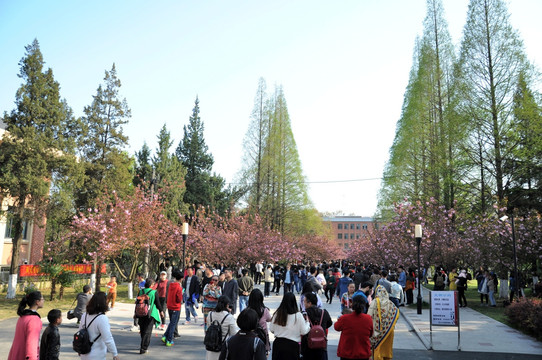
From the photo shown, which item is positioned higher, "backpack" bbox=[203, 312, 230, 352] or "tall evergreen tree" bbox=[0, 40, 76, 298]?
"tall evergreen tree" bbox=[0, 40, 76, 298]

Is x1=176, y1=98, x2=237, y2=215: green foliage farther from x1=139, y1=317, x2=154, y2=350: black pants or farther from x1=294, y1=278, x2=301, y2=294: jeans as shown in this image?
x1=139, y1=317, x2=154, y2=350: black pants

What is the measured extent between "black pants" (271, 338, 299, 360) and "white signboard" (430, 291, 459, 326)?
633 cm

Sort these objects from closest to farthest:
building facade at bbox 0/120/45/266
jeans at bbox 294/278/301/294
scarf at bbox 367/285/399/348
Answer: scarf at bbox 367/285/399/348
jeans at bbox 294/278/301/294
building facade at bbox 0/120/45/266

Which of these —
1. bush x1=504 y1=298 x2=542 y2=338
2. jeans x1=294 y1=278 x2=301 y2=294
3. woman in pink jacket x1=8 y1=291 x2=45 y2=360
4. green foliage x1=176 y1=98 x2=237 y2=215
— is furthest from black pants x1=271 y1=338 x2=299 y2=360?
green foliage x1=176 y1=98 x2=237 y2=215

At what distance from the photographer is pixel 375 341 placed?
7.57 metres

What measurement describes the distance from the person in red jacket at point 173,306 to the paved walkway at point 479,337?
631 cm

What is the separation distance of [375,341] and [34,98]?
24.2 meters

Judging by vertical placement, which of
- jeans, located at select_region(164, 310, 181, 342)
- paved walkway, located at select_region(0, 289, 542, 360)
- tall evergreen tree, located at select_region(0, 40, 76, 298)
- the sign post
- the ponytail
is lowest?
paved walkway, located at select_region(0, 289, 542, 360)

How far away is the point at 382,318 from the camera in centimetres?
766

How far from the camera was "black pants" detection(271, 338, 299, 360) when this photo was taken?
5.64 metres

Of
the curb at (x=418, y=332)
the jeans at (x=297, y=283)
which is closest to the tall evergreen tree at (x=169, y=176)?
the jeans at (x=297, y=283)

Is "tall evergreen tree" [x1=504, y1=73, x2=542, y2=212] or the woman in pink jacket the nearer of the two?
the woman in pink jacket

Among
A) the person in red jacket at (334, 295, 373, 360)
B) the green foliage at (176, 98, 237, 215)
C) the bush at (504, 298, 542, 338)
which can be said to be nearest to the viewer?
the person in red jacket at (334, 295, 373, 360)

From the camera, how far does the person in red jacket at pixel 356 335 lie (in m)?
6.30
